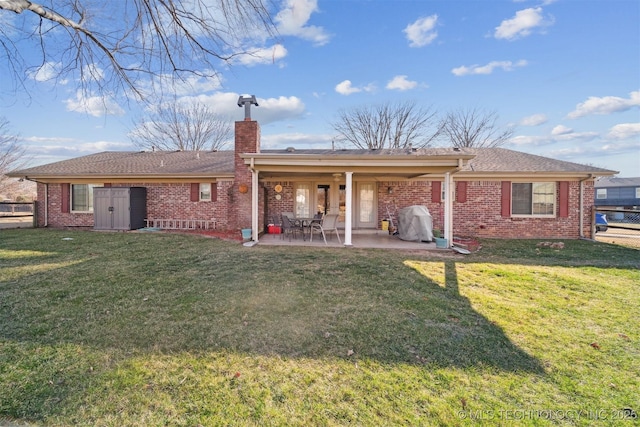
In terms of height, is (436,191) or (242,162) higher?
(242,162)

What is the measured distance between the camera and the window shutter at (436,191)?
11.5 meters

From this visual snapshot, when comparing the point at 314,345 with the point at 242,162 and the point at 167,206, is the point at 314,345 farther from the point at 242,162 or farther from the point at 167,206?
the point at 167,206

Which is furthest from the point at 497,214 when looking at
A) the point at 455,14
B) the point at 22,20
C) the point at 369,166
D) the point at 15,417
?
the point at 22,20

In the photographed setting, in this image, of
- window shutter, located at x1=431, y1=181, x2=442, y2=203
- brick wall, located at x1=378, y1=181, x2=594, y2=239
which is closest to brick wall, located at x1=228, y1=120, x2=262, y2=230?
window shutter, located at x1=431, y1=181, x2=442, y2=203

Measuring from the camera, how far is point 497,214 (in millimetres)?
11062

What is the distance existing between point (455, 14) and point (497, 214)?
7070 mm

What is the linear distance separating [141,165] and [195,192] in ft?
9.65

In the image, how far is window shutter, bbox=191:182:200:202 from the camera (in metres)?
11.9

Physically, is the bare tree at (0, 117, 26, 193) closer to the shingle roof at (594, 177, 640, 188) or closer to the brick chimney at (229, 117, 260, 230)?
the brick chimney at (229, 117, 260, 230)

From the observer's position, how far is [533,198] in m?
11.1

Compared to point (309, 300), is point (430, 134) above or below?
above

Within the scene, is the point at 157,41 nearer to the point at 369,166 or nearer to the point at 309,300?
the point at 309,300

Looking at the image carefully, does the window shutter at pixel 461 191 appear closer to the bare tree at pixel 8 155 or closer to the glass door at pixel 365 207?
the glass door at pixel 365 207

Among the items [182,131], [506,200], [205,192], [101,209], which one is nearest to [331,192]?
[205,192]
